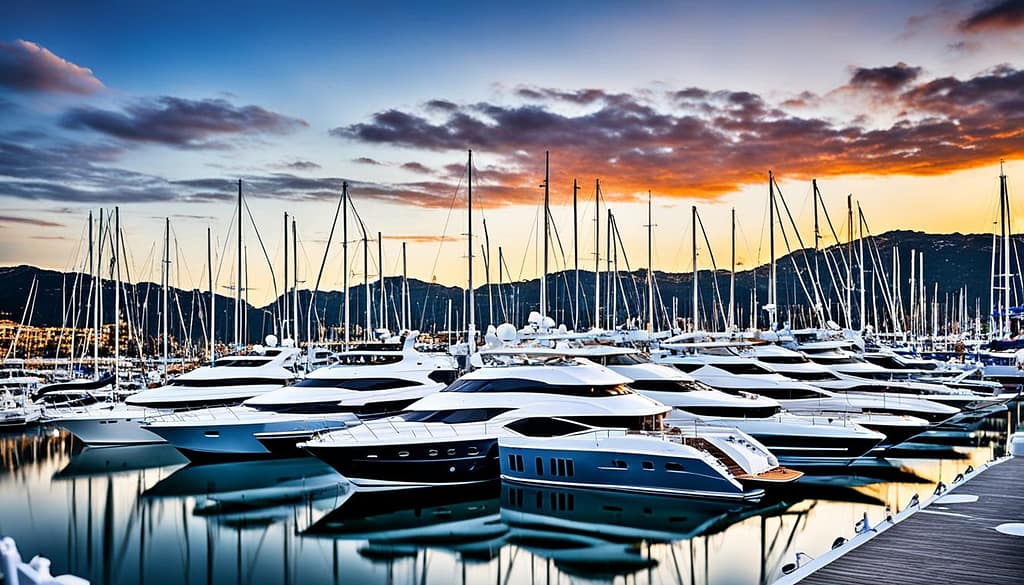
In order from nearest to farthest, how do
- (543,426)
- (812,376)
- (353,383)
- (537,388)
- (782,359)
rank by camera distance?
1. (543,426)
2. (537,388)
3. (353,383)
4. (782,359)
5. (812,376)

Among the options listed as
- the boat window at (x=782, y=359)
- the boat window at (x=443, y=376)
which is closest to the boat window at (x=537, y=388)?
the boat window at (x=443, y=376)

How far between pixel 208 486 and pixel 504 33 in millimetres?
18077

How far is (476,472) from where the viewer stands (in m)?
24.0

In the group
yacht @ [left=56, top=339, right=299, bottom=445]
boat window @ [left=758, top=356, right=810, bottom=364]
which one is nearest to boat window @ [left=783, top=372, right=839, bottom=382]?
boat window @ [left=758, top=356, right=810, bottom=364]

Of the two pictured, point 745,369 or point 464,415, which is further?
point 745,369

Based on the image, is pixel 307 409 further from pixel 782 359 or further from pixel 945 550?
pixel 945 550

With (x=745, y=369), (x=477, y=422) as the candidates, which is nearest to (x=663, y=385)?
(x=745, y=369)

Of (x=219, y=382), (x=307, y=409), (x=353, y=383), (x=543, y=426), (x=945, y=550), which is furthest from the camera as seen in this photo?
(x=219, y=382)

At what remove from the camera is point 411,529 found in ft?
68.6

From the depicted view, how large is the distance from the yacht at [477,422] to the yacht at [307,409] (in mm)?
6132

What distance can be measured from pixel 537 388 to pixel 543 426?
1.47 metres

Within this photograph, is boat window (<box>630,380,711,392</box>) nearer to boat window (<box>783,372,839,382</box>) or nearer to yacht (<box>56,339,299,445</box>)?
boat window (<box>783,372,839,382</box>)

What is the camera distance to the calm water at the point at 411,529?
58.2 ft

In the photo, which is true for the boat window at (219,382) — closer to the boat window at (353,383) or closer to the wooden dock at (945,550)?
the boat window at (353,383)
